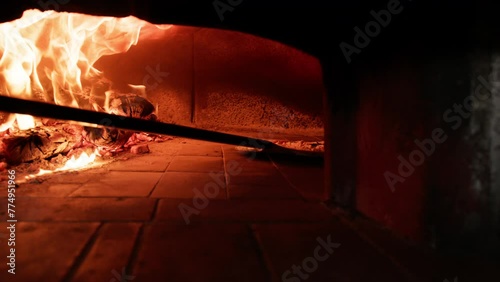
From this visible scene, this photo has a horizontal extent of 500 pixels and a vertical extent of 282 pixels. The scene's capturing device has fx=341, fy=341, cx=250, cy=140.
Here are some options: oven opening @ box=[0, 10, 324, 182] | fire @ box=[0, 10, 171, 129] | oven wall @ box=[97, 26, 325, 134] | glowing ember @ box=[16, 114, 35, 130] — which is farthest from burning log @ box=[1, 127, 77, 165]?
oven wall @ box=[97, 26, 325, 134]

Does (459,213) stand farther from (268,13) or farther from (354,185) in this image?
(268,13)

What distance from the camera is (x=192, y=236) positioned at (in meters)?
A: 1.52

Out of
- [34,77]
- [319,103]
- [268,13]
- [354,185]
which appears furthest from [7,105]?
[319,103]

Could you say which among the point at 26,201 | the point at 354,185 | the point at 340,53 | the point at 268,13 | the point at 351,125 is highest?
the point at 268,13

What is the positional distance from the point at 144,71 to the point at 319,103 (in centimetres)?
308

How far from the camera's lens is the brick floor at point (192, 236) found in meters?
1.22

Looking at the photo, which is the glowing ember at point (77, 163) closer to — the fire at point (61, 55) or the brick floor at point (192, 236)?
the fire at point (61, 55)

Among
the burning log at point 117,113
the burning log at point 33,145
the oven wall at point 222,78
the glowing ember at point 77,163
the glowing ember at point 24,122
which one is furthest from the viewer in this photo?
the oven wall at point 222,78

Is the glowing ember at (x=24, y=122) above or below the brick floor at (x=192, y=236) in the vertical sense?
above

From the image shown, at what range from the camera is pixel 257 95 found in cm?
596

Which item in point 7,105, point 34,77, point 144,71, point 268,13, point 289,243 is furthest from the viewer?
point 144,71

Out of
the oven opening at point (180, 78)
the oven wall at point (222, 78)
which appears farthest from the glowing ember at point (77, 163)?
the oven wall at point (222, 78)

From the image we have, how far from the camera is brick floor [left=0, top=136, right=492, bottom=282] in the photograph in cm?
122

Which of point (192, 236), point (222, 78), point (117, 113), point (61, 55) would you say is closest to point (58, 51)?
point (61, 55)
